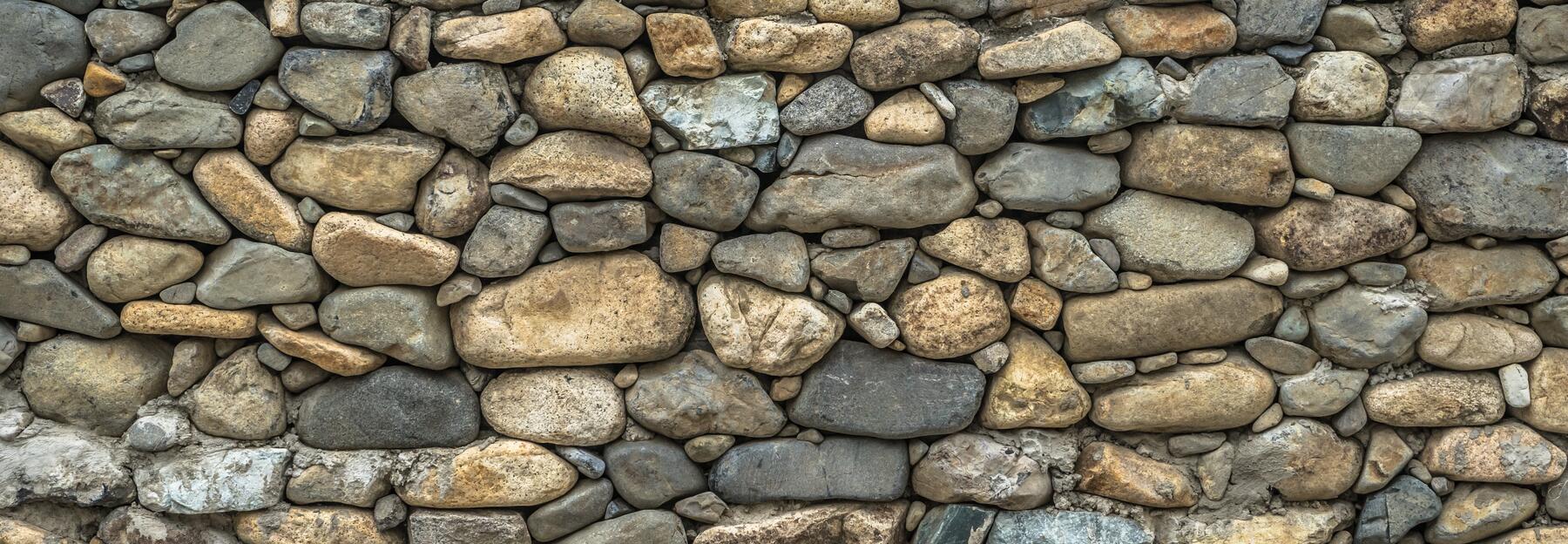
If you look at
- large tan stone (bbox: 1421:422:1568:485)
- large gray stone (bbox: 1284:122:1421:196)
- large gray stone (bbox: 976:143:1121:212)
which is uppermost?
large gray stone (bbox: 1284:122:1421:196)

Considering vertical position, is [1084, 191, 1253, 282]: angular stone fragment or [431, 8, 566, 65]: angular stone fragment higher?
[431, 8, 566, 65]: angular stone fragment

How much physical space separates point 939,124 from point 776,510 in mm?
1200

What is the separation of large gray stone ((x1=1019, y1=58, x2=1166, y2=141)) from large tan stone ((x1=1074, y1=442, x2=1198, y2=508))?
919 millimetres

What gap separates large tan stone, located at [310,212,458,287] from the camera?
2885 mm

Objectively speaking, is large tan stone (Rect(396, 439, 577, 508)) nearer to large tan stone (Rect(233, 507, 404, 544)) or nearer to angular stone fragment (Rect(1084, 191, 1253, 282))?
large tan stone (Rect(233, 507, 404, 544))

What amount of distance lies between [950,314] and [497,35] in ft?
4.70

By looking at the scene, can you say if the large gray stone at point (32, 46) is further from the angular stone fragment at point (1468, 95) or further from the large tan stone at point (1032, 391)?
the angular stone fragment at point (1468, 95)

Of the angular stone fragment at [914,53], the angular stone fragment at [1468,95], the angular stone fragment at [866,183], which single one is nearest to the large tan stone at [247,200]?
the angular stone fragment at [866,183]

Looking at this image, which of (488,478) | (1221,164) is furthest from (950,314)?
(488,478)

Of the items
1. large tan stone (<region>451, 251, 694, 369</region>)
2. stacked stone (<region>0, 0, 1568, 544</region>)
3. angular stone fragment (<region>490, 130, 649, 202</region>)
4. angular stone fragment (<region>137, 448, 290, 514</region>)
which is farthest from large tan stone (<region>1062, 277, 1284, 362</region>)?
angular stone fragment (<region>137, 448, 290, 514</region>)

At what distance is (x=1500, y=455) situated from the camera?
9.77ft

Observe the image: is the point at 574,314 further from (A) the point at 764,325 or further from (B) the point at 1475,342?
(B) the point at 1475,342

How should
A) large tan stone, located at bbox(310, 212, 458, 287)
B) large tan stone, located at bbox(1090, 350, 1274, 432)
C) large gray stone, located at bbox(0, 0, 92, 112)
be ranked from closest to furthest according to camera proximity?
large gray stone, located at bbox(0, 0, 92, 112), large tan stone, located at bbox(310, 212, 458, 287), large tan stone, located at bbox(1090, 350, 1274, 432)

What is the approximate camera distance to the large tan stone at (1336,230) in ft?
9.45
